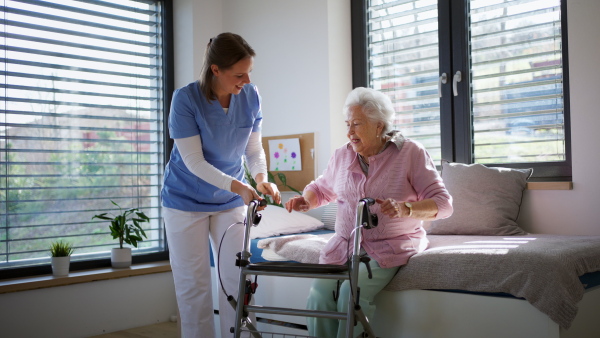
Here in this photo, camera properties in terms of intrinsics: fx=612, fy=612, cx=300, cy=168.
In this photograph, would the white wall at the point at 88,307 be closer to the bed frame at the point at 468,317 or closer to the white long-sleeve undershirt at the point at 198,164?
the white long-sleeve undershirt at the point at 198,164

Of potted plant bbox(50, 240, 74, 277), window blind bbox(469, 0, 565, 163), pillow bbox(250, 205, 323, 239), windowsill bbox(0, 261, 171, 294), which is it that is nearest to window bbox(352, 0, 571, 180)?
window blind bbox(469, 0, 565, 163)

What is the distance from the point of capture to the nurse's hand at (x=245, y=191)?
208 centimetres

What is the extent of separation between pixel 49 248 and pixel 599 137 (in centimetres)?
292

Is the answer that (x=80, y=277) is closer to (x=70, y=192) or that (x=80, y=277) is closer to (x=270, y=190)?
(x=70, y=192)

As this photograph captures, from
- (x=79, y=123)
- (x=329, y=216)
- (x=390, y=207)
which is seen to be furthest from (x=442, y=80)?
(x=79, y=123)

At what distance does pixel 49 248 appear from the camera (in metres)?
3.50

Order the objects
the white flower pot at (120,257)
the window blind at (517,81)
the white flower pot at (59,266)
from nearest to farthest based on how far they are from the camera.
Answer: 1. the window blind at (517,81)
2. the white flower pot at (59,266)
3. the white flower pot at (120,257)

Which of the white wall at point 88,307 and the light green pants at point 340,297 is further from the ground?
the light green pants at point 340,297

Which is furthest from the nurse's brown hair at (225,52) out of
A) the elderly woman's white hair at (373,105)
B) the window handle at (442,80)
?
the window handle at (442,80)

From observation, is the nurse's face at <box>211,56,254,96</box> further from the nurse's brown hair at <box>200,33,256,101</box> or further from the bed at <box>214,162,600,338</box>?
the bed at <box>214,162,600,338</box>

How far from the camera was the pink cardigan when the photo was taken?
83.8 inches

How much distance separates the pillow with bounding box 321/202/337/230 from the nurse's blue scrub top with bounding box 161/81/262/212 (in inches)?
47.8

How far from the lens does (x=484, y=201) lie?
285 centimetres

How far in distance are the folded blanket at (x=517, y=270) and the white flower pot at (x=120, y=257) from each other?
2.00 meters
